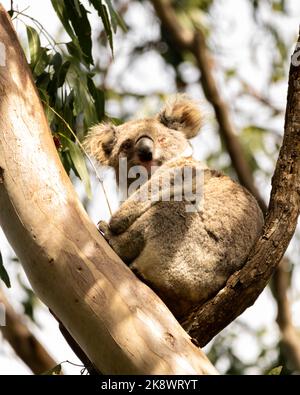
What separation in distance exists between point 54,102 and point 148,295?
1867mm

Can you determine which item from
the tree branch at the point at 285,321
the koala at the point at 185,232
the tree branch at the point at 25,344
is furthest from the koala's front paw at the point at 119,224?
the tree branch at the point at 285,321

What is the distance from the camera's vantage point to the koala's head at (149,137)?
5348 millimetres

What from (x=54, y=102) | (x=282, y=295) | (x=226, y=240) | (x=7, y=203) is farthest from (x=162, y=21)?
(x=7, y=203)

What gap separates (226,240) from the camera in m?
4.41

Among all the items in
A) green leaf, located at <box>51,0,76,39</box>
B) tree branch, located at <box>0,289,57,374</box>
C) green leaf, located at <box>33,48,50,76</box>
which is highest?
green leaf, located at <box>51,0,76,39</box>

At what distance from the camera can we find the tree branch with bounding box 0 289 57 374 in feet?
22.7

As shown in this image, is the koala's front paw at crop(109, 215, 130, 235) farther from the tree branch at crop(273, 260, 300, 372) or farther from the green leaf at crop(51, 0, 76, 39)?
the tree branch at crop(273, 260, 300, 372)

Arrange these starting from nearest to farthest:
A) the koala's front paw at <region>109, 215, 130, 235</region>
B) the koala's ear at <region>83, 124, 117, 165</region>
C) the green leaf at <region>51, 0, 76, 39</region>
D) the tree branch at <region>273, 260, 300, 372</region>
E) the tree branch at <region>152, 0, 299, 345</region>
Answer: the tree branch at <region>152, 0, 299, 345</region> → the koala's front paw at <region>109, 215, 130, 235</region> → the green leaf at <region>51, 0, 76, 39</region> → the koala's ear at <region>83, 124, 117, 165</region> → the tree branch at <region>273, 260, 300, 372</region>

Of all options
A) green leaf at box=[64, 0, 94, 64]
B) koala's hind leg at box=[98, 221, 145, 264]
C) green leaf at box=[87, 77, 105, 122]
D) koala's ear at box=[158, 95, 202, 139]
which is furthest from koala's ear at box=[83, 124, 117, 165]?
koala's hind leg at box=[98, 221, 145, 264]

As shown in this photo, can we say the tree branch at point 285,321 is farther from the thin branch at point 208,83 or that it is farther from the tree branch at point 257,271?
the tree branch at point 257,271

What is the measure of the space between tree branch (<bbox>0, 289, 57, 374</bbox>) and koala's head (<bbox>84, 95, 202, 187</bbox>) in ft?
7.04

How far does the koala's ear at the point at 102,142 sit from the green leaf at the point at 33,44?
818 mm

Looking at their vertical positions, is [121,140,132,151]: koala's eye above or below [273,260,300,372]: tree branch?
above

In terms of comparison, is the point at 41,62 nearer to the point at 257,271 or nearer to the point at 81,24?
the point at 81,24
